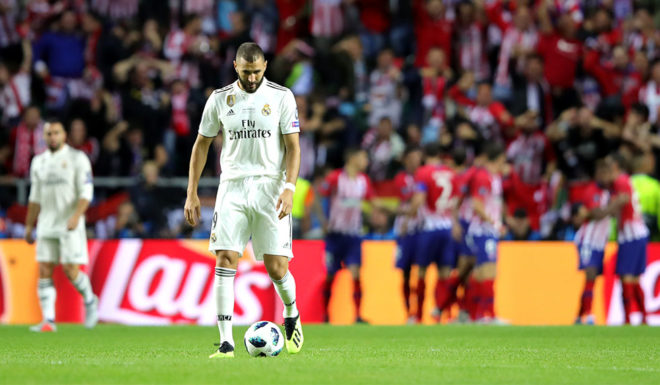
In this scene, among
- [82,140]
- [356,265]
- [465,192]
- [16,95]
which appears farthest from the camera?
[16,95]

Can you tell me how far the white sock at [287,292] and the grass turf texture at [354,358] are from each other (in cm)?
35

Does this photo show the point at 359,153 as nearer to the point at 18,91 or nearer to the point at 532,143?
the point at 532,143

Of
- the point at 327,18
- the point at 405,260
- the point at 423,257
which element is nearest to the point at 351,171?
the point at 405,260

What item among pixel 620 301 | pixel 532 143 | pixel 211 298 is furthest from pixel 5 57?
pixel 620 301

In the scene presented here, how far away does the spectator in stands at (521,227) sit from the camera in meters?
17.0

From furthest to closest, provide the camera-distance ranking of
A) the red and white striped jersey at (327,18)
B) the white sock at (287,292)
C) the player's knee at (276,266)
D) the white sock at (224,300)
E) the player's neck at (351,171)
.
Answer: the red and white striped jersey at (327,18)
the player's neck at (351,171)
the white sock at (287,292)
the player's knee at (276,266)
the white sock at (224,300)

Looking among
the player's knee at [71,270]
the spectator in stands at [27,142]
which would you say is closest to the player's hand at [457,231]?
the player's knee at [71,270]

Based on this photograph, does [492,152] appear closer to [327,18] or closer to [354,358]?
[327,18]

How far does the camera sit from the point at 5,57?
760 inches

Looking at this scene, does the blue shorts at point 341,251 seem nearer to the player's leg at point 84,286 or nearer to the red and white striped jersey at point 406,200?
the red and white striped jersey at point 406,200

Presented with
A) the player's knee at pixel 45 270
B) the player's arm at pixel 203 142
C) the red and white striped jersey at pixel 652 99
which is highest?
the red and white striped jersey at pixel 652 99

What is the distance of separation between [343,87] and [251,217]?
421 inches

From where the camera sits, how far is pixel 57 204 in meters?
13.6

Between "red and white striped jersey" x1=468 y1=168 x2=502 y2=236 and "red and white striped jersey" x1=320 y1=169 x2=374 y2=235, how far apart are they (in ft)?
5.31
